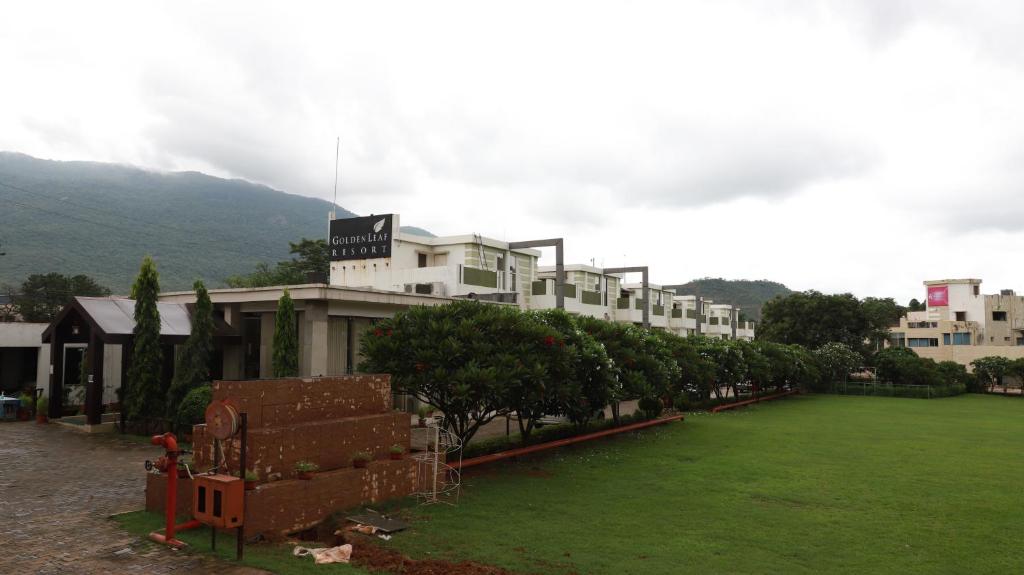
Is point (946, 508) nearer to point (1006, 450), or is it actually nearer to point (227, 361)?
point (1006, 450)

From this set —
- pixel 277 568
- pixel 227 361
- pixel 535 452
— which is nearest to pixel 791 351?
pixel 535 452

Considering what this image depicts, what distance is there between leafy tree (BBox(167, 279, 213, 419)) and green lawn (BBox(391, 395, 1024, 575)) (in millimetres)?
10047

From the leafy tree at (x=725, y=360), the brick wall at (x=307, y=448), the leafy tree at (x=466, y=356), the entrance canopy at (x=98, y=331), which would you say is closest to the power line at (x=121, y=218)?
the entrance canopy at (x=98, y=331)

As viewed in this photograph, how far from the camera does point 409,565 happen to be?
816 centimetres

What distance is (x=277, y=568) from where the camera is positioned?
25.9 feet

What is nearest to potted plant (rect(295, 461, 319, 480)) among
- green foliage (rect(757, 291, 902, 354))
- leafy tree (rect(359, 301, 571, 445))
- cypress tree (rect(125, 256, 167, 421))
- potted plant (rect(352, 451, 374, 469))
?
potted plant (rect(352, 451, 374, 469))

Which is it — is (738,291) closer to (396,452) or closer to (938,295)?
(938,295)

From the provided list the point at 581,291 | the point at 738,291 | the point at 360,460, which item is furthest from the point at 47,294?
the point at 738,291

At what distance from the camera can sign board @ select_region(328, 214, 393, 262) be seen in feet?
112

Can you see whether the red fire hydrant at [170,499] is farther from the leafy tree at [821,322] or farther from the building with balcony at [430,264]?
the leafy tree at [821,322]

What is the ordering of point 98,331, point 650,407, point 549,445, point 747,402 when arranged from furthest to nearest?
1. point 747,402
2. point 650,407
3. point 98,331
4. point 549,445

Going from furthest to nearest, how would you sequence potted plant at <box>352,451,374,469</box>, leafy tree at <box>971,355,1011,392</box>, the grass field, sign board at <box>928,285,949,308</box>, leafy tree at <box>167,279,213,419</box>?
sign board at <box>928,285,949,308</box>, leafy tree at <box>971,355,1011,392</box>, leafy tree at <box>167,279,213,419</box>, potted plant at <box>352,451,374,469</box>, the grass field

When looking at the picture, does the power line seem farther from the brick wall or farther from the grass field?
the brick wall

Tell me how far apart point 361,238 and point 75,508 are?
2546 cm
